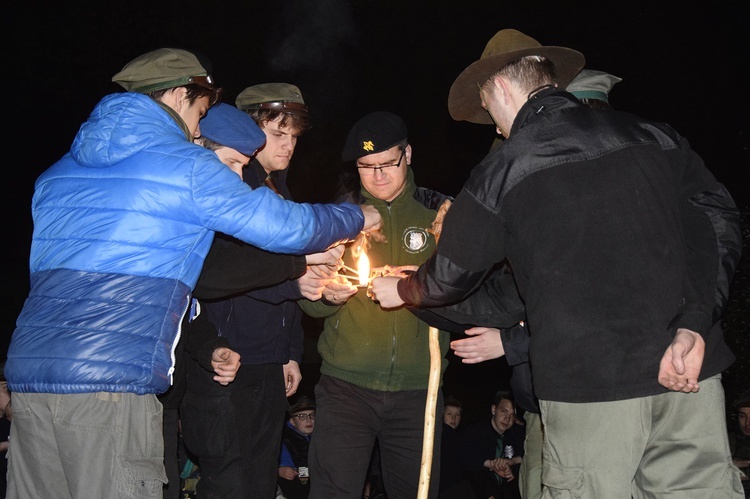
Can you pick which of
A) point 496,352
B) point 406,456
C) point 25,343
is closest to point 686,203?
point 496,352

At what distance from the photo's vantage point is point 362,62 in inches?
648

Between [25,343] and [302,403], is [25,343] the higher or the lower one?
the higher one

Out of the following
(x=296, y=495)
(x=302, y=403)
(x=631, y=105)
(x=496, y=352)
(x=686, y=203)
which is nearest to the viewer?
(x=686, y=203)

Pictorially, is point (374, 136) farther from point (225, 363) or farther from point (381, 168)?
point (225, 363)

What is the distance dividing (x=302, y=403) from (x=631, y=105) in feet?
29.4

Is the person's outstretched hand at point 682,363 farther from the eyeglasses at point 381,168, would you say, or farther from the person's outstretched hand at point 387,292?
the eyeglasses at point 381,168

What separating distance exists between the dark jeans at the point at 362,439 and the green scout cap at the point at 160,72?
195 centimetres

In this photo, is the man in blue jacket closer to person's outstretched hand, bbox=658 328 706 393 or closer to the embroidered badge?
the embroidered badge

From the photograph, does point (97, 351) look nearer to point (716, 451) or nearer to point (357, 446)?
point (357, 446)

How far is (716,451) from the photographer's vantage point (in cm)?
276

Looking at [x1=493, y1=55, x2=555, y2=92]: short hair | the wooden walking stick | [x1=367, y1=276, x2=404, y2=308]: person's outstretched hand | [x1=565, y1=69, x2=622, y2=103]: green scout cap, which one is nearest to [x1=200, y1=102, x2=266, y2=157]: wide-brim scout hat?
[x1=367, y1=276, x2=404, y2=308]: person's outstretched hand

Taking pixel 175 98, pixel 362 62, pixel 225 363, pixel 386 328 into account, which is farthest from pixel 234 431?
pixel 362 62

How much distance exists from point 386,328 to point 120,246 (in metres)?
1.85

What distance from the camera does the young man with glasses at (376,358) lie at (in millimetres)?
4137
